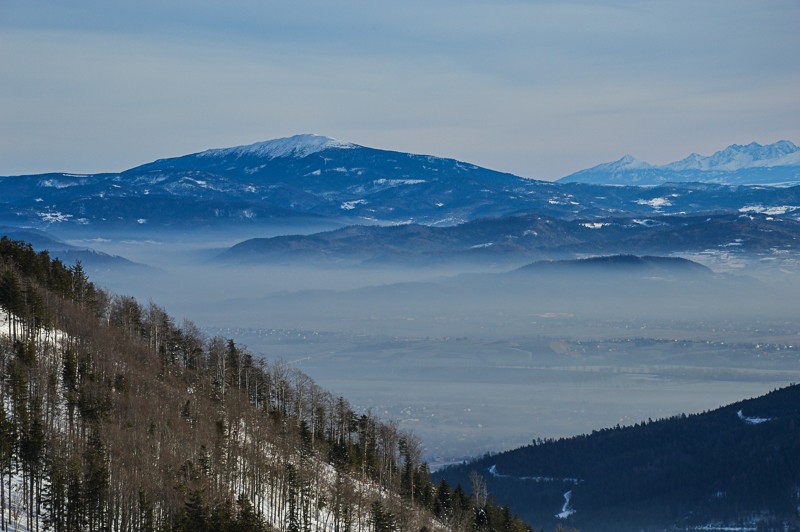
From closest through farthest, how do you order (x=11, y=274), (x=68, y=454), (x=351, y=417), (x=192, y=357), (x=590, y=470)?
(x=68, y=454)
(x=11, y=274)
(x=351, y=417)
(x=192, y=357)
(x=590, y=470)

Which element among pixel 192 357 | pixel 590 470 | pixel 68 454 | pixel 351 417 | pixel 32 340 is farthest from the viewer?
pixel 590 470

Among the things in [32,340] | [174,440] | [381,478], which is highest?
[32,340]

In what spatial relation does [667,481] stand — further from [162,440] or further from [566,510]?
[162,440]

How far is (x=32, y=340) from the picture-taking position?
87188mm

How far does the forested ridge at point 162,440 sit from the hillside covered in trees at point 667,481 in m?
62.9

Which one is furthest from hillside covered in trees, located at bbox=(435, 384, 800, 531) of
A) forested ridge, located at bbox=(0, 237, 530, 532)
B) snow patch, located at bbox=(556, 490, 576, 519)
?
forested ridge, located at bbox=(0, 237, 530, 532)

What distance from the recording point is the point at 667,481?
7082 inches

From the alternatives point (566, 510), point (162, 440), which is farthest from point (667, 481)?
point (162, 440)

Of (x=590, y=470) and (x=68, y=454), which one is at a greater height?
(x=68, y=454)

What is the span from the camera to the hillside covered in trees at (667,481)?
162m

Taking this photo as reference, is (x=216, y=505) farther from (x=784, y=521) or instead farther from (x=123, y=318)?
(x=784, y=521)

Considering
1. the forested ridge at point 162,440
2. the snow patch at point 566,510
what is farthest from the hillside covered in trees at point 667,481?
the forested ridge at point 162,440

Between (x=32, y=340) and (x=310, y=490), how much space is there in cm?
2632

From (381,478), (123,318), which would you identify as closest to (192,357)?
(123,318)
